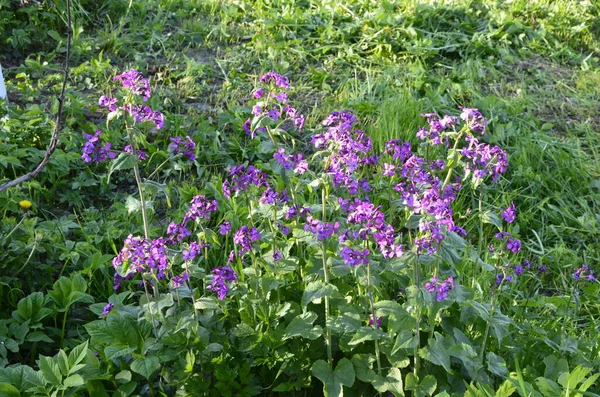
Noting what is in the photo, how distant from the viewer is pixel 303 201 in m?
3.22

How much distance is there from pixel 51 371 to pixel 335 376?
827 millimetres

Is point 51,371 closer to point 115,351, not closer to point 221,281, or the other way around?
point 115,351

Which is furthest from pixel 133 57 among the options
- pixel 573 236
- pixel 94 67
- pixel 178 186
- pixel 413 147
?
pixel 573 236

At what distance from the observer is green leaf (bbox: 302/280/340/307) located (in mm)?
2195

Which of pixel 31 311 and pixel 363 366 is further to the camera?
pixel 31 311

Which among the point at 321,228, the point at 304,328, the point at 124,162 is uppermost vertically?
the point at 124,162

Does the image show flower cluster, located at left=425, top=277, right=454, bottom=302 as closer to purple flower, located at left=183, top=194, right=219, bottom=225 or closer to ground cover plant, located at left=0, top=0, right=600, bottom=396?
ground cover plant, located at left=0, top=0, right=600, bottom=396

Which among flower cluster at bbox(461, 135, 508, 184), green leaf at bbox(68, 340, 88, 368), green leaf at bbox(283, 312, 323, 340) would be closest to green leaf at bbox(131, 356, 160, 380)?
green leaf at bbox(68, 340, 88, 368)

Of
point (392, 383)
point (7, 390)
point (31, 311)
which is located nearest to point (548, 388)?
point (392, 383)

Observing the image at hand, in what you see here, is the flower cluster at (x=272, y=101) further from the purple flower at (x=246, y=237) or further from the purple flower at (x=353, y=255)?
the purple flower at (x=353, y=255)

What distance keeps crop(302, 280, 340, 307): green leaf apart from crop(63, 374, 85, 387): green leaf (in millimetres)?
667

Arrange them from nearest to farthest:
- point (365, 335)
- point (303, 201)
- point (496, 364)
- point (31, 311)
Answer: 1. point (365, 335)
2. point (496, 364)
3. point (31, 311)
4. point (303, 201)

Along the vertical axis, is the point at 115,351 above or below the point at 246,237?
below

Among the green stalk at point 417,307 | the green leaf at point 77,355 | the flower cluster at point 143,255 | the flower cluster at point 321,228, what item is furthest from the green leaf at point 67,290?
the green stalk at point 417,307
